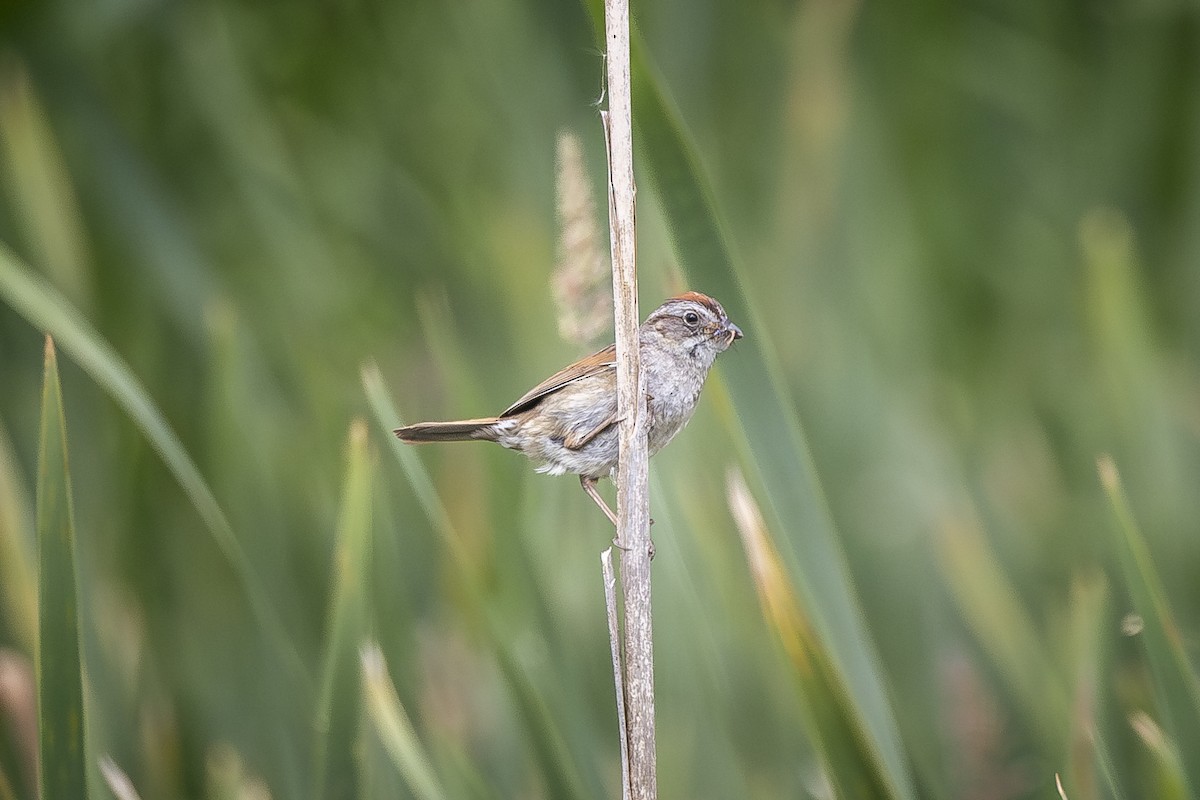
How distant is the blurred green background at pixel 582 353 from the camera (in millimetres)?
1762

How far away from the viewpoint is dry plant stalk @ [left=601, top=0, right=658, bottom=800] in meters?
1.48

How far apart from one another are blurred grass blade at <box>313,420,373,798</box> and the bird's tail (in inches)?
15.9

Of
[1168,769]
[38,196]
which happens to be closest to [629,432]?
[1168,769]

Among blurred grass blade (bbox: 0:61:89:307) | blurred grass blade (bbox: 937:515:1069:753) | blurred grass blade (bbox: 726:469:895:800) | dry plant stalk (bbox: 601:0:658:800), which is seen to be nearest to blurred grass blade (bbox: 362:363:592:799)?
dry plant stalk (bbox: 601:0:658:800)

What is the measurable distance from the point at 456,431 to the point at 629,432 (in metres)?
0.61

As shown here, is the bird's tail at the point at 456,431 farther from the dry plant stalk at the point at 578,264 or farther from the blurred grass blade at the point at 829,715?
Answer: the blurred grass blade at the point at 829,715

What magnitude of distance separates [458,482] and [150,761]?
0.98 m

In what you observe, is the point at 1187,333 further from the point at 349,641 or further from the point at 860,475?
the point at 349,641

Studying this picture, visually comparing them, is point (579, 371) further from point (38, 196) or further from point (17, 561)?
point (38, 196)

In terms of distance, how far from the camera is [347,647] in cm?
158

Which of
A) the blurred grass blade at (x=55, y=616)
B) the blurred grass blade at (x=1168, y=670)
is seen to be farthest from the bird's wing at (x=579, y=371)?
the blurred grass blade at (x=1168, y=670)

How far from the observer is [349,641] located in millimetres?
1586

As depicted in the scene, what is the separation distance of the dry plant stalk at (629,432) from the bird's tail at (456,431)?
1.79 ft

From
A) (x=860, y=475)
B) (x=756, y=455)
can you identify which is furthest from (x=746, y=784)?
(x=860, y=475)
